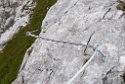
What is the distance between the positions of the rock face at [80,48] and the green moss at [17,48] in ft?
7.87

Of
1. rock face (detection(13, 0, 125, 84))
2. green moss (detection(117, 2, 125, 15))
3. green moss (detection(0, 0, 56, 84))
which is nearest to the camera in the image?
rock face (detection(13, 0, 125, 84))

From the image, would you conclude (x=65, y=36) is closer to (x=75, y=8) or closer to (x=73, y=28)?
(x=73, y=28)

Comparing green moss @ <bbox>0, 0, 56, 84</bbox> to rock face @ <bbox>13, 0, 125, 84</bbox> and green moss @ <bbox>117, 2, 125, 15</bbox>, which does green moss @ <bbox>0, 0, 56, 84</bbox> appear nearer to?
rock face @ <bbox>13, 0, 125, 84</bbox>

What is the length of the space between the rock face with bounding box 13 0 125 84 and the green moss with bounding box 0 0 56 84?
240 cm

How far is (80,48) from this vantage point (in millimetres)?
14484

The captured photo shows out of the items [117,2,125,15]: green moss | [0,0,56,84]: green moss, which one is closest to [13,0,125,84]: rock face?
[117,2,125,15]: green moss

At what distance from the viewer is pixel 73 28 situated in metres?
16.1

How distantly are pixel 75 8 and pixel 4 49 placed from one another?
9352 millimetres

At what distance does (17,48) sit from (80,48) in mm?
9789

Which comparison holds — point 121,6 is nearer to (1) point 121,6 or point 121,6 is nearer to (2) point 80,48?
(1) point 121,6

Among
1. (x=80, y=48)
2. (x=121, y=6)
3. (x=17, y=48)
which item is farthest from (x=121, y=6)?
(x=17, y=48)

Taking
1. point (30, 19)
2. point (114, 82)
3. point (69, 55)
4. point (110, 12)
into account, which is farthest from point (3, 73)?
point (114, 82)

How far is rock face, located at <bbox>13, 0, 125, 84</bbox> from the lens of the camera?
1297 centimetres

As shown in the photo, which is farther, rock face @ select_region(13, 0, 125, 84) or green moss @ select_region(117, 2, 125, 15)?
green moss @ select_region(117, 2, 125, 15)
